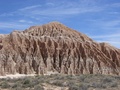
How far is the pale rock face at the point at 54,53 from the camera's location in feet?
232

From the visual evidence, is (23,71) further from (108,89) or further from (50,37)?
(108,89)

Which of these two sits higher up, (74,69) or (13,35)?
(13,35)

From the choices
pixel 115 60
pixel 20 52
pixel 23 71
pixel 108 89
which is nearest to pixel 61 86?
pixel 108 89

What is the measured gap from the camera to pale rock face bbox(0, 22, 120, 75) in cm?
7061

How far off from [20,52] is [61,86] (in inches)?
1787

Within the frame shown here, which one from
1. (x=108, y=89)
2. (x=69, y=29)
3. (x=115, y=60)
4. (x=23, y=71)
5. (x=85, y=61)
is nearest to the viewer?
(x=108, y=89)

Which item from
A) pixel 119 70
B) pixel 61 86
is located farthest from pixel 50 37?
pixel 61 86

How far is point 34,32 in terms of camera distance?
86375 millimetres

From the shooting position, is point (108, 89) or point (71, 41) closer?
point (108, 89)

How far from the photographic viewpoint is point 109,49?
288 feet

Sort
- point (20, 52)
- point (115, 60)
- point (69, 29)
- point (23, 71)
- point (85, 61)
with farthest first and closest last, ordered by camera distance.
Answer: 1. point (69, 29)
2. point (115, 60)
3. point (85, 61)
4. point (20, 52)
5. point (23, 71)

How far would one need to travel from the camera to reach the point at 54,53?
3091 inches

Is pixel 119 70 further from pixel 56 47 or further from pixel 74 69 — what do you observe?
pixel 56 47

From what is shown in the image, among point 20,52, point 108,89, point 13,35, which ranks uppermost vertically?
point 13,35
